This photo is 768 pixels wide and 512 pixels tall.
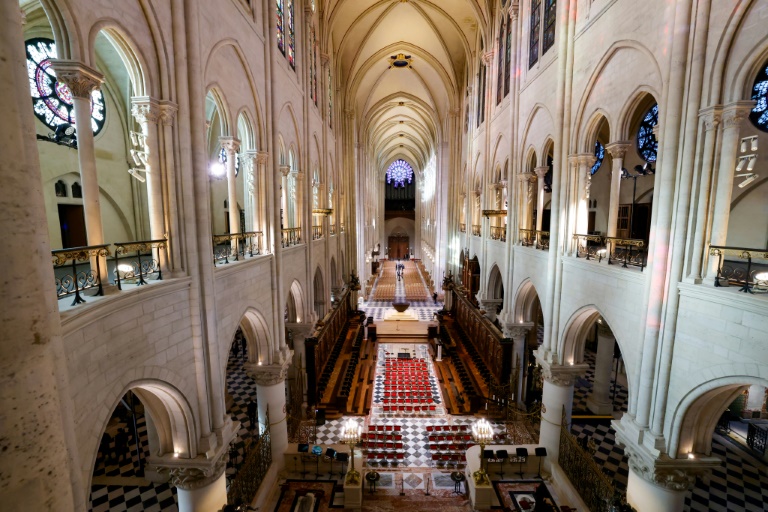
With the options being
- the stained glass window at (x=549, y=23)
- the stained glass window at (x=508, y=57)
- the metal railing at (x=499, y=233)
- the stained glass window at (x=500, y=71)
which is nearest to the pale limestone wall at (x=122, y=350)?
the stained glass window at (x=549, y=23)

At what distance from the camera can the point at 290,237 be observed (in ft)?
39.2

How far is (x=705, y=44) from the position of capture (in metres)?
5.20

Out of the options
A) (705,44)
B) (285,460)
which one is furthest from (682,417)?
(285,460)

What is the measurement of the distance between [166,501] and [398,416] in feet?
23.7

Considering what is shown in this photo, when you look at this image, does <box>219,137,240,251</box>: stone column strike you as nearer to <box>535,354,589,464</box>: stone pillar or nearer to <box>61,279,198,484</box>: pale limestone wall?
<box>61,279,198,484</box>: pale limestone wall

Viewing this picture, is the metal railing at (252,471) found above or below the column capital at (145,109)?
below

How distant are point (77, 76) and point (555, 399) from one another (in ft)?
37.8

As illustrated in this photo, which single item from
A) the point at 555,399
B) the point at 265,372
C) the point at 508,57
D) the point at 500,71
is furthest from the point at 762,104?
the point at 265,372

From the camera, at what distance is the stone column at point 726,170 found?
4.91 metres

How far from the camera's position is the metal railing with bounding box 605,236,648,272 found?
6793 millimetres

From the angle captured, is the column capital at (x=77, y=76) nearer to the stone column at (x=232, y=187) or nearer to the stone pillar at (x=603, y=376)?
the stone column at (x=232, y=187)

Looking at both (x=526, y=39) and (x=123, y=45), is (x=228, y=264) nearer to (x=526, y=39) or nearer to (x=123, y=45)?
(x=123, y=45)

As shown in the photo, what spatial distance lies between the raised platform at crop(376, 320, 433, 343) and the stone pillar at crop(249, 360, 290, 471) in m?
11.2

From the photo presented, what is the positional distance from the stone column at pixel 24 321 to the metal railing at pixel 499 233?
13435 mm
